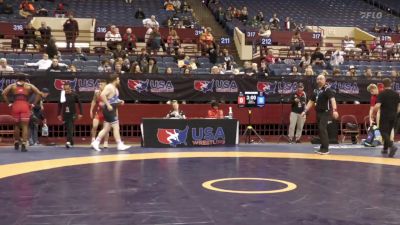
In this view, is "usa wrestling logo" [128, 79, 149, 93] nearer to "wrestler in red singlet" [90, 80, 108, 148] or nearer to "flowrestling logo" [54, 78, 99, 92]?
"flowrestling logo" [54, 78, 99, 92]

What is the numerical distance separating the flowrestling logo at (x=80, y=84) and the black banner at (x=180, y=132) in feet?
6.61

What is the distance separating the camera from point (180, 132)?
13070 millimetres

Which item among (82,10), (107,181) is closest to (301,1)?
(82,10)

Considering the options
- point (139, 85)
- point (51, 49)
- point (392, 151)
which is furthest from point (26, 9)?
point (392, 151)

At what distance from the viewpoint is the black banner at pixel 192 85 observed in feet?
45.4

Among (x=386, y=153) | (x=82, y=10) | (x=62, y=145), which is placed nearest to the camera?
(x=386, y=153)

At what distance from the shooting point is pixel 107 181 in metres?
7.77

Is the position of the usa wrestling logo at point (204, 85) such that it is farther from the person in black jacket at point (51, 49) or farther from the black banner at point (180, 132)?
the person in black jacket at point (51, 49)

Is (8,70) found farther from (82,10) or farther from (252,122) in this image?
(82,10)

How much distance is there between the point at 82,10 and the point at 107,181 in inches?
751

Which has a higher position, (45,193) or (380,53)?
(380,53)

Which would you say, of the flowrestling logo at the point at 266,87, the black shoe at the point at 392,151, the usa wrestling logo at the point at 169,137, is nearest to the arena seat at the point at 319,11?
the flowrestling logo at the point at 266,87

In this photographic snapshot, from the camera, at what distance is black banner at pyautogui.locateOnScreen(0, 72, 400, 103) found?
13852mm

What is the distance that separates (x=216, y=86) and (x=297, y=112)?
240cm
